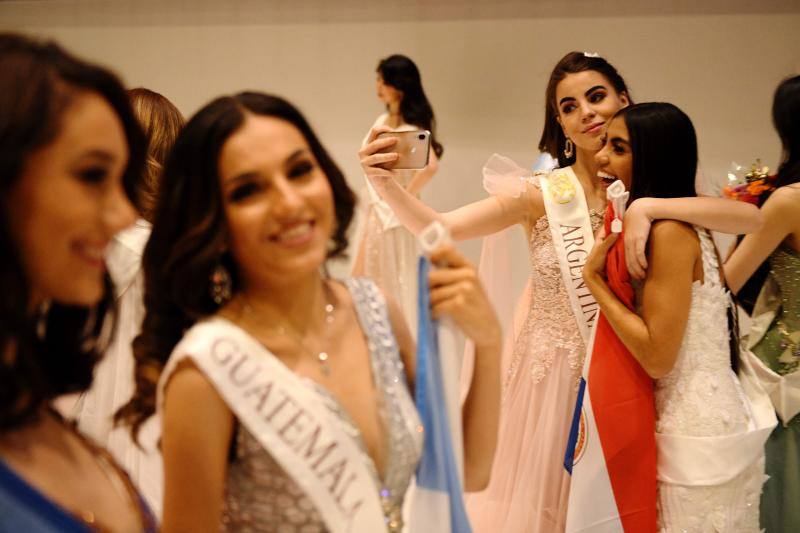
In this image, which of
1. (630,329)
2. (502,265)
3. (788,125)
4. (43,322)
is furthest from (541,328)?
(43,322)

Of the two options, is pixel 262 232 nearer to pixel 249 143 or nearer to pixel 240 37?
pixel 249 143

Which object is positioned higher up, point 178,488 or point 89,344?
point 89,344

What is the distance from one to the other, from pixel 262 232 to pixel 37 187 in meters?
0.33

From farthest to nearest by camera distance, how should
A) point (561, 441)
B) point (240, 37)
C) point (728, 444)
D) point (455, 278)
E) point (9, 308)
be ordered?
point (240, 37) → point (561, 441) → point (728, 444) → point (455, 278) → point (9, 308)

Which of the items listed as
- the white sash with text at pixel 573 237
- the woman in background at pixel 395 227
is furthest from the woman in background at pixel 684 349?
the woman in background at pixel 395 227

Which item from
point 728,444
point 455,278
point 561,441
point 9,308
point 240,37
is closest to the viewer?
point 9,308

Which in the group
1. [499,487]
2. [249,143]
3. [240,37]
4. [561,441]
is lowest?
[499,487]

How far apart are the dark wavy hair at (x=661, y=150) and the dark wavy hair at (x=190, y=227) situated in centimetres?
97

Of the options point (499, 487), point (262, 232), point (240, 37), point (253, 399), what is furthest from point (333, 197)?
point (240, 37)

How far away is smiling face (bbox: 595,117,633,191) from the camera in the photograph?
1911 mm

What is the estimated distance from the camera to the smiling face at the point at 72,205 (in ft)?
2.70

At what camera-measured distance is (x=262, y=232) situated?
1.08 meters

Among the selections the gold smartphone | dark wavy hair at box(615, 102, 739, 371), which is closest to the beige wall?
dark wavy hair at box(615, 102, 739, 371)

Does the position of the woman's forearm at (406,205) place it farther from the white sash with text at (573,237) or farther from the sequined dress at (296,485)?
the sequined dress at (296,485)
